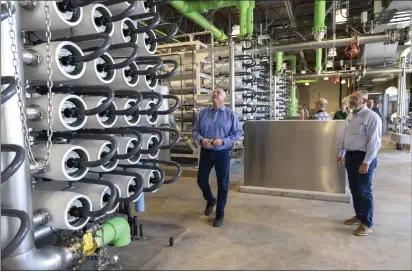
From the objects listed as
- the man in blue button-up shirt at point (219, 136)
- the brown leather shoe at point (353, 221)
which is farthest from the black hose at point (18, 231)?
the brown leather shoe at point (353, 221)

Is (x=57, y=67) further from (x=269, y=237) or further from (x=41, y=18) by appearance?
(x=269, y=237)

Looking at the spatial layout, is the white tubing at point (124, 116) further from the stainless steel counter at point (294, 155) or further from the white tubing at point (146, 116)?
the stainless steel counter at point (294, 155)

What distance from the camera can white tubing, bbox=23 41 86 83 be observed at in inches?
49.5

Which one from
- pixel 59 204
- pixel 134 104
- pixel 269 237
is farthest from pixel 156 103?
pixel 269 237

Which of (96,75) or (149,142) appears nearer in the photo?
(96,75)

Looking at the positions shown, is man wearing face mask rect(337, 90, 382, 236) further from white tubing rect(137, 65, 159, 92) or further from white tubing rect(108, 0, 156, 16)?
white tubing rect(108, 0, 156, 16)

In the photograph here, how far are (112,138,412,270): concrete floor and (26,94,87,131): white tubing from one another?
1137 millimetres

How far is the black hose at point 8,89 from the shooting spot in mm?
1070

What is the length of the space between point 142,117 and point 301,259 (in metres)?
1.49

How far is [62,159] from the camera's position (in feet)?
4.42

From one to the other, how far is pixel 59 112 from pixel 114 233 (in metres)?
0.98

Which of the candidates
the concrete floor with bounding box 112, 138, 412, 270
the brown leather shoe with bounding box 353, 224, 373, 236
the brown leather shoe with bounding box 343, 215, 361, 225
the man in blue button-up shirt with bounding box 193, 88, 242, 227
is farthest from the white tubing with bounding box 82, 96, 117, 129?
the brown leather shoe with bounding box 343, 215, 361, 225

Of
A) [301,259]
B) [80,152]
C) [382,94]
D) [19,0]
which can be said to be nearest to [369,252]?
[301,259]

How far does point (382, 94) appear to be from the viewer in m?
11.6
